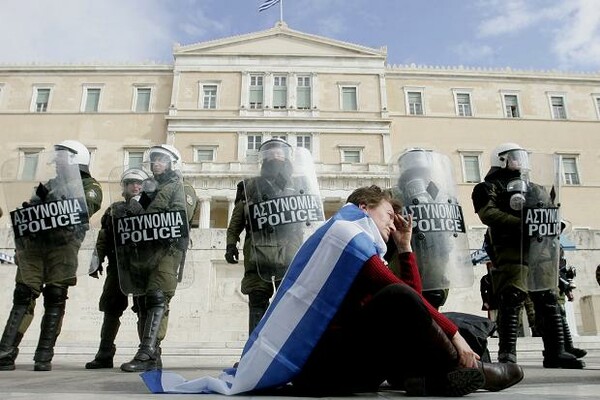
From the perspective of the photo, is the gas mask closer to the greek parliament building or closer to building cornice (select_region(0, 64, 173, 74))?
the greek parliament building

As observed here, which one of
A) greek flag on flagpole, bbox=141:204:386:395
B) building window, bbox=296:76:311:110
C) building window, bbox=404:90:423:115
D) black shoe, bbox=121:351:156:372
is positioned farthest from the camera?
building window, bbox=404:90:423:115

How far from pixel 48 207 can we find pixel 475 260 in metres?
8.42

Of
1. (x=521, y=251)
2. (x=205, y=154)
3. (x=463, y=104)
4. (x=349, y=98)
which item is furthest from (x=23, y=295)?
(x=463, y=104)

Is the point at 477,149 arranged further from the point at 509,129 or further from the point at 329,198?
the point at 329,198

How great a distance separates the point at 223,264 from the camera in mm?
10812

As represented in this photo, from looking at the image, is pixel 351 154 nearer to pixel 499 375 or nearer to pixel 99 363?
pixel 99 363

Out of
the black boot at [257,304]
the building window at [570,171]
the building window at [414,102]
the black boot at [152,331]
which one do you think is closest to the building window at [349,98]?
the building window at [414,102]

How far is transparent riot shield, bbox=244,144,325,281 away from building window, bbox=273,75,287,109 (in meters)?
27.7

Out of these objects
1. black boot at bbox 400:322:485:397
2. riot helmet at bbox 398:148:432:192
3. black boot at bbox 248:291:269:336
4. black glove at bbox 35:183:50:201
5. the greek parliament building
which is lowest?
black boot at bbox 400:322:485:397

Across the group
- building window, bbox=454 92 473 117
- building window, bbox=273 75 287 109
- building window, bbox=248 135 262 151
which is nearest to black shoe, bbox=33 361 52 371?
building window, bbox=248 135 262 151

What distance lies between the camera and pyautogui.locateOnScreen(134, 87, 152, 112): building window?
3216 centimetres

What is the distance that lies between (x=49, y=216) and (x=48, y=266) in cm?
42

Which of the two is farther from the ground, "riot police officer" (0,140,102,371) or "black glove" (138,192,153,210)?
"black glove" (138,192,153,210)

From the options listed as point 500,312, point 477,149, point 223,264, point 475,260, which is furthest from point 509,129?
point 500,312
